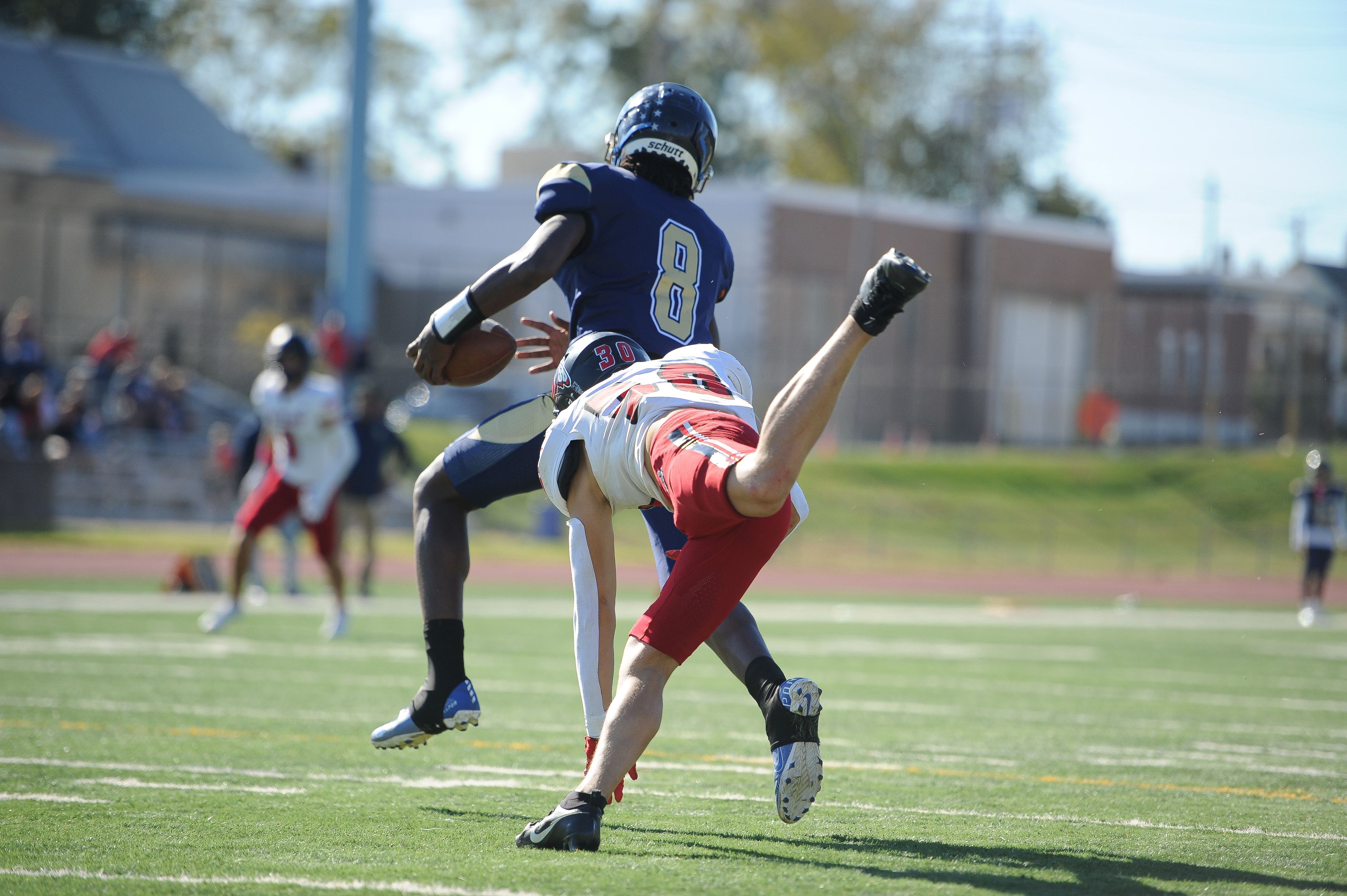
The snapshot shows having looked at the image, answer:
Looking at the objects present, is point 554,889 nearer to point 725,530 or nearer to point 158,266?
point 725,530

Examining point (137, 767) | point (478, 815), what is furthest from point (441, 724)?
point (137, 767)

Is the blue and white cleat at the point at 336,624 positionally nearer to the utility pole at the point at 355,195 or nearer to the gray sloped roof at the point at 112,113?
the utility pole at the point at 355,195

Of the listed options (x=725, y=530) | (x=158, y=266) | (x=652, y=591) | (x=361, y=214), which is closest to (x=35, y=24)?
(x=158, y=266)

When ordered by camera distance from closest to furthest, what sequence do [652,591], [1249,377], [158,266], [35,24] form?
[652,591] → [158,266] → [1249,377] → [35,24]

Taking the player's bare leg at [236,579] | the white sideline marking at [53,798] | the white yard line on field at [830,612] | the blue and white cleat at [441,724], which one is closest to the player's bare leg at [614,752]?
the blue and white cleat at [441,724]

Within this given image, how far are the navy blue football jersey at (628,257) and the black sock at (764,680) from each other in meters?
1.04

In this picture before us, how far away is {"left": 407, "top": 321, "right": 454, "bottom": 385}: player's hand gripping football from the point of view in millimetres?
4570

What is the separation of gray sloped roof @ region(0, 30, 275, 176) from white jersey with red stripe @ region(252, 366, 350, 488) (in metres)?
24.3

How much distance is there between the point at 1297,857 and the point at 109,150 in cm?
3647

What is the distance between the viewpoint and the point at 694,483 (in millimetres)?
3654

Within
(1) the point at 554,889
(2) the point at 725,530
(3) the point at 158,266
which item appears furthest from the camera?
(3) the point at 158,266

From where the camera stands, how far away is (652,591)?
677 inches

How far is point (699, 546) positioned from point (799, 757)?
0.62m

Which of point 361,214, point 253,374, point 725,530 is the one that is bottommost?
point 725,530
